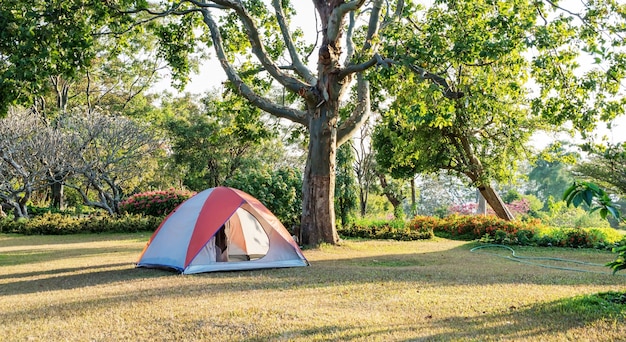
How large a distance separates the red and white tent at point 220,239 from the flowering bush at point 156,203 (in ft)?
37.1

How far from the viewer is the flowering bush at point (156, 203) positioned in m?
20.4

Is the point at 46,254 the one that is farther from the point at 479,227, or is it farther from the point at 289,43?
the point at 479,227

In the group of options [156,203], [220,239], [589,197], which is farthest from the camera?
[156,203]

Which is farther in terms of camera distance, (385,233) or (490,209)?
(490,209)

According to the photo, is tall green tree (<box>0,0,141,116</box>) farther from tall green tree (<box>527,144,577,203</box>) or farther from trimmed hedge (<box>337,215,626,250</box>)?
tall green tree (<box>527,144,577,203</box>)

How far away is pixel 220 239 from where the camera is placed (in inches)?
364

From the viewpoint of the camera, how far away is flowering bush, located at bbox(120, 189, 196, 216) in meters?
20.4

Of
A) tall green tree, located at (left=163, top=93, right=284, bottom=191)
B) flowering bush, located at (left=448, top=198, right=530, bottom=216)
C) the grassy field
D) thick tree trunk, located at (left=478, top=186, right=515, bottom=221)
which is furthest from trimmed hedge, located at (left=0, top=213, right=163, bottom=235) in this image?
flowering bush, located at (left=448, top=198, right=530, bottom=216)

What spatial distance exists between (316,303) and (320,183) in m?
6.32

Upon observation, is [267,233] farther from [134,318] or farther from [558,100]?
[558,100]

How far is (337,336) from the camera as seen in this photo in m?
4.23

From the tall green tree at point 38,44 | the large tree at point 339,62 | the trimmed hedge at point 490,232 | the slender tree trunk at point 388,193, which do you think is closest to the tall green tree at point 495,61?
the large tree at point 339,62

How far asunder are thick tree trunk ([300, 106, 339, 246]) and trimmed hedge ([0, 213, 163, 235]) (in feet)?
28.9

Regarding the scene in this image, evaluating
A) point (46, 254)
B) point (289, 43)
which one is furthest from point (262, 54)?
point (46, 254)
